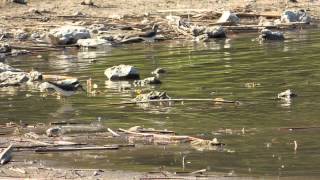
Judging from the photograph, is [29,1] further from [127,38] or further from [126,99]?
[126,99]

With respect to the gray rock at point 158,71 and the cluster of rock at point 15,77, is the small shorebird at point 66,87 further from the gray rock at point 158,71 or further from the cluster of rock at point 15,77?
the gray rock at point 158,71

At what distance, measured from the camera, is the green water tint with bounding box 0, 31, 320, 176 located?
8742 millimetres

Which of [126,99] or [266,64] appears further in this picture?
[266,64]

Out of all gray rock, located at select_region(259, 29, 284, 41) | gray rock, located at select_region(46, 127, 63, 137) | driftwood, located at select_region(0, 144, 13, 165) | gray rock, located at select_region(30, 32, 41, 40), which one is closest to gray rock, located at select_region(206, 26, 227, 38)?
gray rock, located at select_region(259, 29, 284, 41)

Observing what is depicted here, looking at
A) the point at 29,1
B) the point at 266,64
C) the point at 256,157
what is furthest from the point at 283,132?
the point at 29,1

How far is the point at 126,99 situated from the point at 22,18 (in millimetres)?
14051

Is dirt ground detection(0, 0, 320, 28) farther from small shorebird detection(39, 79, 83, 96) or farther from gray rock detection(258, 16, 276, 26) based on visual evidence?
small shorebird detection(39, 79, 83, 96)

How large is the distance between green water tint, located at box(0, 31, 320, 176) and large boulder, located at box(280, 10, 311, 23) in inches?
181

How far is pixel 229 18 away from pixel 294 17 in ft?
6.58

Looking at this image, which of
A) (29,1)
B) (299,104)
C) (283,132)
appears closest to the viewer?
(283,132)

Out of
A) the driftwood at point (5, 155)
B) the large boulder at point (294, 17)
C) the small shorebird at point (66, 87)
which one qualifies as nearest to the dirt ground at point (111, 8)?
the large boulder at point (294, 17)

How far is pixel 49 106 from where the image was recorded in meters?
12.8

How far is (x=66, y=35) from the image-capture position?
22594mm

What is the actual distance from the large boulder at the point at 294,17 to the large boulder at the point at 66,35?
6.65 m
